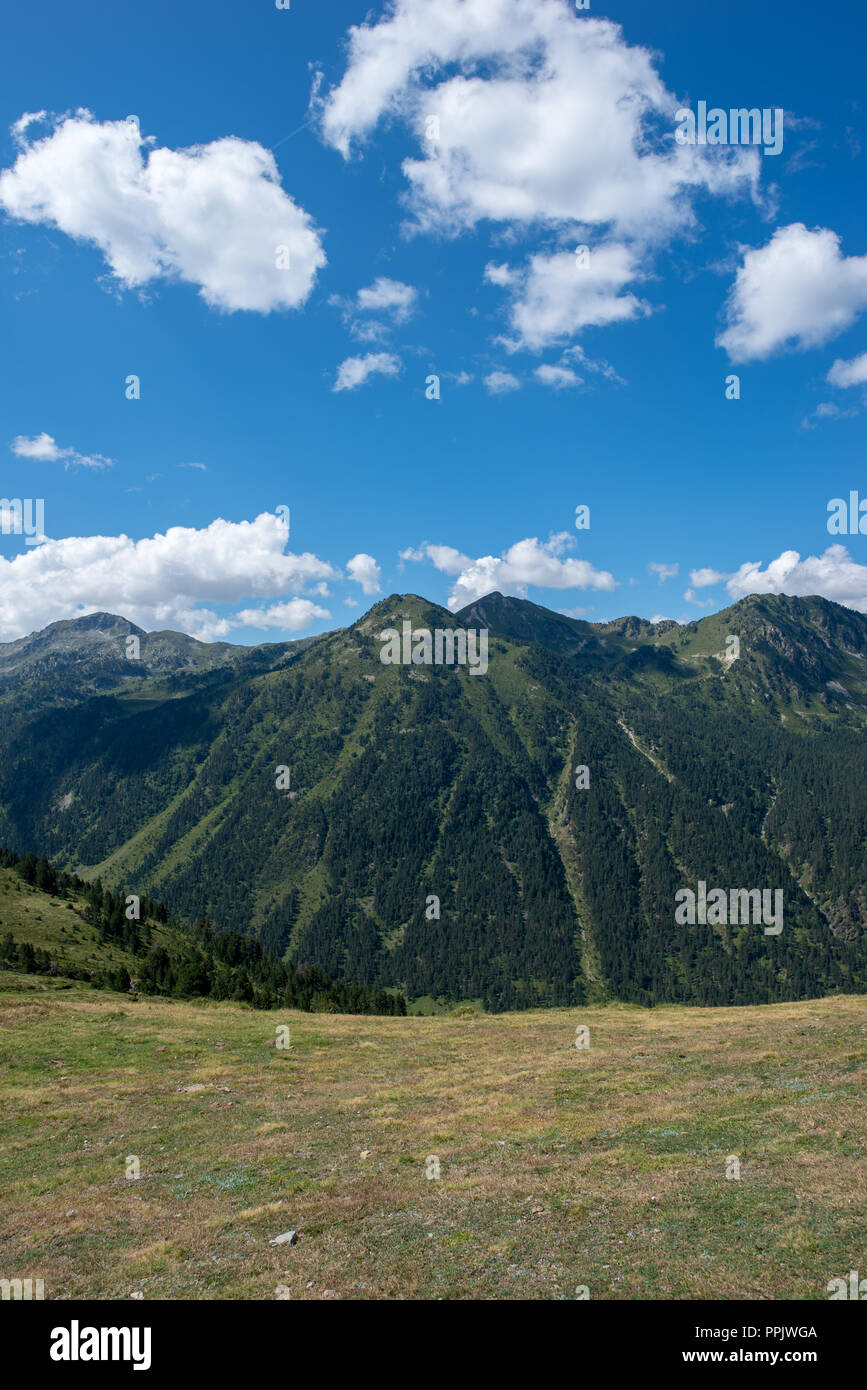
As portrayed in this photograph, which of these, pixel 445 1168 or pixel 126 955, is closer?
pixel 445 1168

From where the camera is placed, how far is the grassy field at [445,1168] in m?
14.4

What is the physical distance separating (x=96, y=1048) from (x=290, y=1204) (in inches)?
1261

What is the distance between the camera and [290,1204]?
19.3 m

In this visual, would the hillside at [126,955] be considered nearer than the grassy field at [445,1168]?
No

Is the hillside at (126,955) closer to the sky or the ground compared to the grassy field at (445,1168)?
closer to the ground

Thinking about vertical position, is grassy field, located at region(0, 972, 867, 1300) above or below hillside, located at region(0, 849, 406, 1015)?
above

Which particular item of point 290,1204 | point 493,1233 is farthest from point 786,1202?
point 290,1204

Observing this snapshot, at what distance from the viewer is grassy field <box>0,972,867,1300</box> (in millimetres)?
14391

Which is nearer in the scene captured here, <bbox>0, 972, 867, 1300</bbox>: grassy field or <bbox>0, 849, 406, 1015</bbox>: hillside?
<bbox>0, 972, 867, 1300</bbox>: grassy field

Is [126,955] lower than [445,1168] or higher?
lower

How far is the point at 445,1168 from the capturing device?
21781mm
